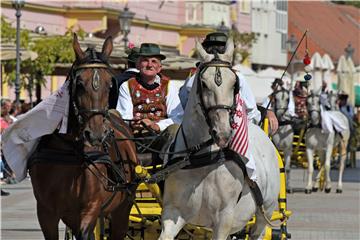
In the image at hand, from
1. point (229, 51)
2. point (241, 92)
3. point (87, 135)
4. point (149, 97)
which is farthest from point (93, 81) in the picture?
point (241, 92)

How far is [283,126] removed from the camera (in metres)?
27.8

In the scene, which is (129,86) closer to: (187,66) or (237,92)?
(237,92)

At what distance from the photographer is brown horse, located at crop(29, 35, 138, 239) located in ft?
35.5

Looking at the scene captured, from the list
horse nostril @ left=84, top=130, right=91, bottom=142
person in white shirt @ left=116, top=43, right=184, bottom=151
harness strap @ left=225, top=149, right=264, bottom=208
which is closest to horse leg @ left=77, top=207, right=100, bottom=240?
horse nostril @ left=84, top=130, right=91, bottom=142

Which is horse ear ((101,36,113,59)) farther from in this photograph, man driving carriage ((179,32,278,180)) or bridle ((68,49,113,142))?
man driving carriage ((179,32,278,180))

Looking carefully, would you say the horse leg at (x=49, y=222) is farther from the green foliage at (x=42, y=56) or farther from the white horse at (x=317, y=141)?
the green foliage at (x=42, y=56)

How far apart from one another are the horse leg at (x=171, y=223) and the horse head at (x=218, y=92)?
0.81 m

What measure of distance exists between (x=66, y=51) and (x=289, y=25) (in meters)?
60.7

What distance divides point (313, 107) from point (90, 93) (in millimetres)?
17647

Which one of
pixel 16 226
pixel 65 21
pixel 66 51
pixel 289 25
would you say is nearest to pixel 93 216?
pixel 16 226

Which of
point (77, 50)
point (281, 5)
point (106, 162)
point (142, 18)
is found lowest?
point (106, 162)

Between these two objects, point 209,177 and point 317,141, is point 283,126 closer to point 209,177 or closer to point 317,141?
point 317,141

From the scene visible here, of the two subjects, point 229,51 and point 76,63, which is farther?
point 76,63

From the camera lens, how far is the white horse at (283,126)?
27.1 meters
